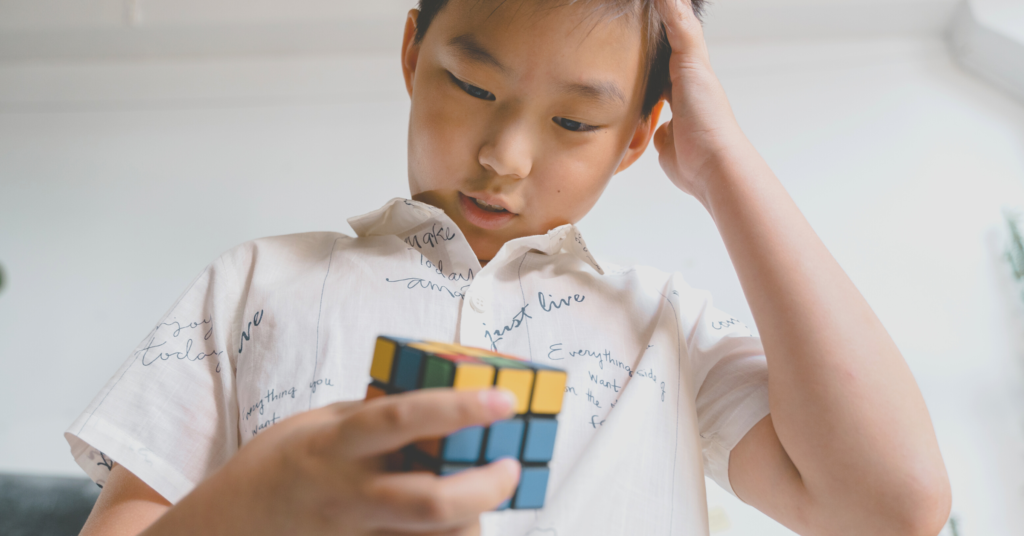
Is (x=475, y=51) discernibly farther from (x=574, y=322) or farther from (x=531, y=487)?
(x=531, y=487)

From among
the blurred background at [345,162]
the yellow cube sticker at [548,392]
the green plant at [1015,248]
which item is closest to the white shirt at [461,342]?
the yellow cube sticker at [548,392]

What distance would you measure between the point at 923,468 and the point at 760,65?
117 cm

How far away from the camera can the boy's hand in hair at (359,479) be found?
0.22 m

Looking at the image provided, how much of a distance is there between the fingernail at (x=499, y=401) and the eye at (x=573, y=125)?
40 cm

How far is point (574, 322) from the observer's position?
562 millimetres

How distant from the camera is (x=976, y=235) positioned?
1.23m

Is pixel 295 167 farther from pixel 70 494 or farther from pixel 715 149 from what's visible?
pixel 715 149

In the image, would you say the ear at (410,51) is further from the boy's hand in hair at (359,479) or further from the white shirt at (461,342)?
the boy's hand in hair at (359,479)

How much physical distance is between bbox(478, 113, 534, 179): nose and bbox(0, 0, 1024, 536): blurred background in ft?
2.55

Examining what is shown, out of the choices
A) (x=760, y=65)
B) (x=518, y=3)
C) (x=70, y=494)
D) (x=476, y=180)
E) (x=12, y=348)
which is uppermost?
(x=760, y=65)

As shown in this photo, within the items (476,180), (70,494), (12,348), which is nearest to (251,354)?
(476,180)

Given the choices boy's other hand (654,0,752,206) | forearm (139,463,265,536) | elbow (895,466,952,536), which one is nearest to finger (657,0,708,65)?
boy's other hand (654,0,752,206)

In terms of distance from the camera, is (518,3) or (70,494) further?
(70,494)

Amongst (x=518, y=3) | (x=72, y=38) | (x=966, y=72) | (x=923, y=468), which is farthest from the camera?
(x=72, y=38)
